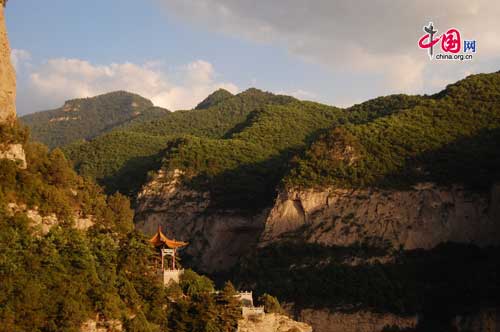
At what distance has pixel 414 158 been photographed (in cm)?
7712

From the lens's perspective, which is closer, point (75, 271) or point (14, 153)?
point (75, 271)

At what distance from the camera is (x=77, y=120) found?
186 m

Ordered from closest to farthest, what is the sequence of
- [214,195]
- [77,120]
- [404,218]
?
1. [404,218]
2. [214,195]
3. [77,120]

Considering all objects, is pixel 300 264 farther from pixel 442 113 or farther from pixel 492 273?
pixel 442 113

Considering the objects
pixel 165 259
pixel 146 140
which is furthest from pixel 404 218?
pixel 146 140

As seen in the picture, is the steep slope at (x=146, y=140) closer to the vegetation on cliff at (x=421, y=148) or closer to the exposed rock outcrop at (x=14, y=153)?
the vegetation on cliff at (x=421, y=148)

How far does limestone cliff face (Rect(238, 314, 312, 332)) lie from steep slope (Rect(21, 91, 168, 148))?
109 metres

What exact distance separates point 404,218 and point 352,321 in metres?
11.0

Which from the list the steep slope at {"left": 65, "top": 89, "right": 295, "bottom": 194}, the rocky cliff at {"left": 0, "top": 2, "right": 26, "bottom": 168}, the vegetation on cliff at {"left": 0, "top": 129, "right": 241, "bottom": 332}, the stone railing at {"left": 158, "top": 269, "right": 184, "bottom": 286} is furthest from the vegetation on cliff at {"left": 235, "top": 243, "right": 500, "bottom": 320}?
the rocky cliff at {"left": 0, "top": 2, "right": 26, "bottom": 168}

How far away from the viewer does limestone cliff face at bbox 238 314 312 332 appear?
2080 inches

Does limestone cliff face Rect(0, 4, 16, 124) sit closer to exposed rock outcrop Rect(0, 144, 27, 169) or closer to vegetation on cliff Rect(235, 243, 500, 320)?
exposed rock outcrop Rect(0, 144, 27, 169)

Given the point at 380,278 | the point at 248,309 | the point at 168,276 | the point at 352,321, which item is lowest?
the point at 352,321

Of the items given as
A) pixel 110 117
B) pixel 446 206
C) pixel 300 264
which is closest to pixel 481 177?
pixel 446 206

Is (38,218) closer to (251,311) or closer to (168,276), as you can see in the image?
(168,276)
